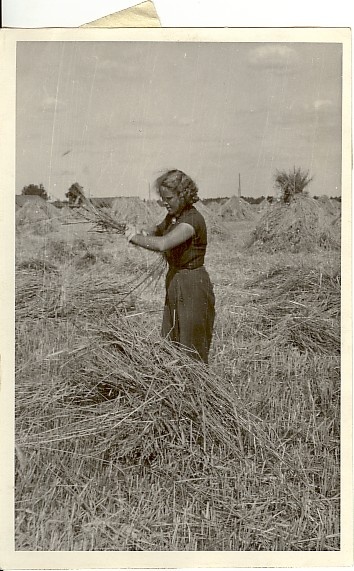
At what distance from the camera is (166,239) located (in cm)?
233

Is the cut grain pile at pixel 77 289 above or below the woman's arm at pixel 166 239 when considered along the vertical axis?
below

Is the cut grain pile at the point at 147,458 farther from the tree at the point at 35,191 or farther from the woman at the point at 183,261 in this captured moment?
the tree at the point at 35,191

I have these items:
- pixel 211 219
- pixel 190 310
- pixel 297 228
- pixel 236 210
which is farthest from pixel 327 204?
pixel 190 310

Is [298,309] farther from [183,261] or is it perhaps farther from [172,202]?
[172,202]

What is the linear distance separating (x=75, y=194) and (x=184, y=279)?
54 centimetres

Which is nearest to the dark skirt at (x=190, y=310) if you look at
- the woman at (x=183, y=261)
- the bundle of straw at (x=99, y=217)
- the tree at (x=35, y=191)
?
the woman at (x=183, y=261)

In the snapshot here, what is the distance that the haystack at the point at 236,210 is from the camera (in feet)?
7.62

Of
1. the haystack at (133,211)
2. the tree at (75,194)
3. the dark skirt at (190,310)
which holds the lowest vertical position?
the dark skirt at (190,310)

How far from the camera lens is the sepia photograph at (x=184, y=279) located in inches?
91.0

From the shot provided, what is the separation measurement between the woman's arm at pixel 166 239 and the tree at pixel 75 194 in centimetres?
25

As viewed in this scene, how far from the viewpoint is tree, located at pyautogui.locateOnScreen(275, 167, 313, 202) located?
7.67 ft

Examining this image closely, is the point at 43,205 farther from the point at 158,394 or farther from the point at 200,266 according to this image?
the point at 158,394

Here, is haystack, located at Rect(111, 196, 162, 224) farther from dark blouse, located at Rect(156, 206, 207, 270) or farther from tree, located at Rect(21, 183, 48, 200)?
tree, located at Rect(21, 183, 48, 200)

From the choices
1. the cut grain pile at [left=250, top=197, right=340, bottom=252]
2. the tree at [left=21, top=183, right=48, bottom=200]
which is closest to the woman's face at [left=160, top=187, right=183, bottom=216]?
the cut grain pile at [left=250, top=197, right=340, bottom=252]
